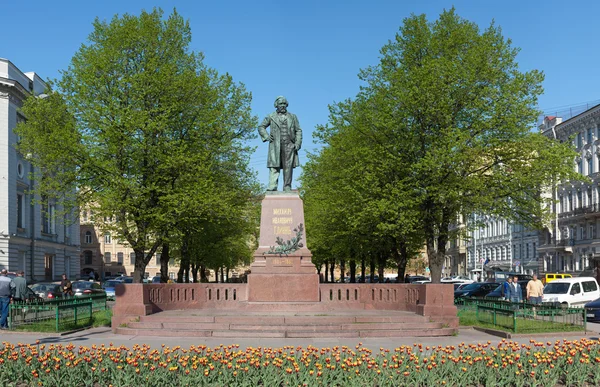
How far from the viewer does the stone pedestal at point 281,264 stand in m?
21.5

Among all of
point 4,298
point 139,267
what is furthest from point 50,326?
point 139,267

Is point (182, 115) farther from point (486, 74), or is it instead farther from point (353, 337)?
point (353, 337)

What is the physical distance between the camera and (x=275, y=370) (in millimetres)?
10758

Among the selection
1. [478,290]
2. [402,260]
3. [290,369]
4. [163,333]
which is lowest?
[478,290]

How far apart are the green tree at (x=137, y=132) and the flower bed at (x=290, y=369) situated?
2138 centimetres

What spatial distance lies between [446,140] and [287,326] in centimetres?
1679

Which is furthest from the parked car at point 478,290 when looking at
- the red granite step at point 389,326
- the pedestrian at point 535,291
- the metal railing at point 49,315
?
the metal railing at point 49,315

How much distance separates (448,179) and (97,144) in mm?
16543

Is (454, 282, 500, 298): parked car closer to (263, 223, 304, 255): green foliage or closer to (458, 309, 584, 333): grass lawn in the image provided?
(458, 309, 584, 333): grass lawn

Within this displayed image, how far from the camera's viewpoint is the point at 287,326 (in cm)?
1789

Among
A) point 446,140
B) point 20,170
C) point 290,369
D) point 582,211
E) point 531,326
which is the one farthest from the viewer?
point 582,211

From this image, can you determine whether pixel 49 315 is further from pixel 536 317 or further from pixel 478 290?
pixel 478 290

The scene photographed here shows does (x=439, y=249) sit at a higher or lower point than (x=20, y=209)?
lower

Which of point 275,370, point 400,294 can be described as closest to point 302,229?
point 400,294
